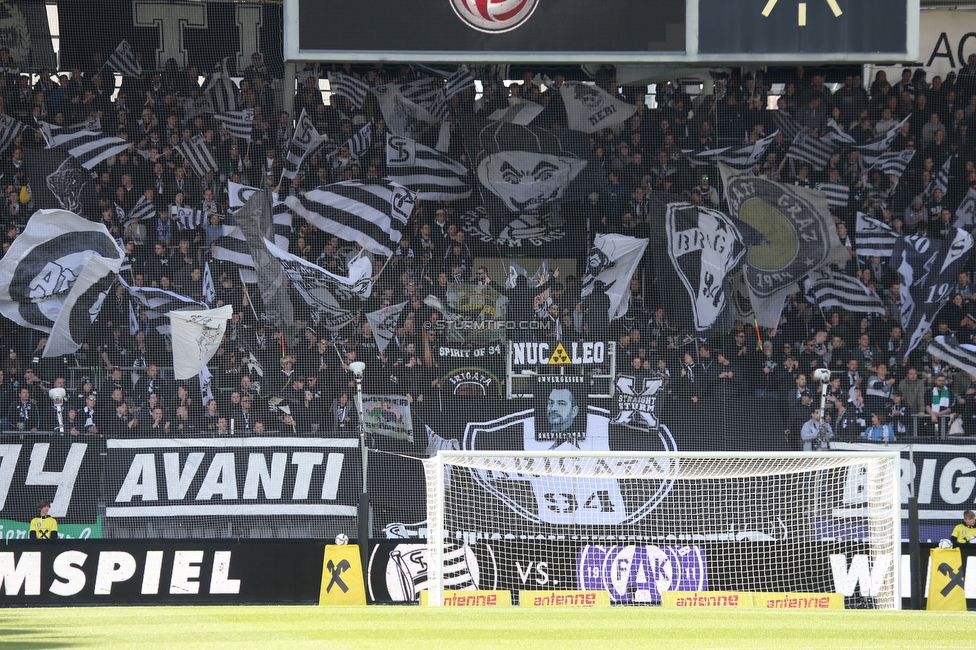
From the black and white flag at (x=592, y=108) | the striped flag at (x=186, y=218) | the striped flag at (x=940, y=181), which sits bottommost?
the striped flag at (x=186, y=218)

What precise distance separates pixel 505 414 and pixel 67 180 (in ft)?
22.3

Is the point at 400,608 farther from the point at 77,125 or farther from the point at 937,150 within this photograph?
the point at 937,150

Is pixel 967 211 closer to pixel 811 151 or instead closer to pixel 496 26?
pixel 811 151

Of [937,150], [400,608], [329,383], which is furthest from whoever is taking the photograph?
[937,150]

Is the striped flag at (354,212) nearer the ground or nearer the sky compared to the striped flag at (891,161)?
nearer the ground

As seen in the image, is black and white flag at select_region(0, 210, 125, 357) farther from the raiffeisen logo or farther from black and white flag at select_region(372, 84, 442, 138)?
the raiffeisen logo

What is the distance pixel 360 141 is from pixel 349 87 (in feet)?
2.52

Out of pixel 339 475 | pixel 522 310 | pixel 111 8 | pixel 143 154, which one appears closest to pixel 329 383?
pixel 339 475

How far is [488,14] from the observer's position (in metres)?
13.0

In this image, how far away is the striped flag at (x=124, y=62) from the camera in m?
16.9

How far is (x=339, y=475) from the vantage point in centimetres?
1525

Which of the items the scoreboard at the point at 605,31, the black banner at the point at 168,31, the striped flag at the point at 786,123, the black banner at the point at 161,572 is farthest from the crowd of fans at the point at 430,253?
the scoreboard at the point at 605,31

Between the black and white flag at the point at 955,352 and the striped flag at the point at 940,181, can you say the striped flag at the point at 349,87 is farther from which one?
the black and white flag at the point at 955,352

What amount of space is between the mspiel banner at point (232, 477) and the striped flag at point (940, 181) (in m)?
8.79
